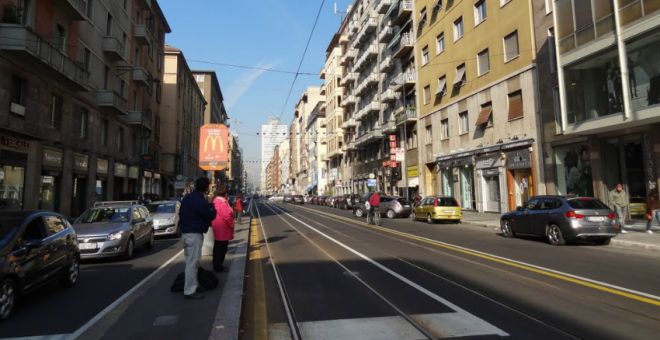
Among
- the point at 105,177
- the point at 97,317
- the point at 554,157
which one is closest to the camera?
the point at 97,317

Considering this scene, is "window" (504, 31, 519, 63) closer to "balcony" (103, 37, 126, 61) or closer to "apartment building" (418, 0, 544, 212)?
"apartment building" (418, 0, 544, 212)

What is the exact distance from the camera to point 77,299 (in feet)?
24.4

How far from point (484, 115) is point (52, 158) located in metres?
23.8

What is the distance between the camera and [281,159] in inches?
7338

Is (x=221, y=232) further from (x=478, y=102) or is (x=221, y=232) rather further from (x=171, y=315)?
(x=478, y=102)

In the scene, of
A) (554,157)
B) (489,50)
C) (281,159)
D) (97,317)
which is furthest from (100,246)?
(281,159)

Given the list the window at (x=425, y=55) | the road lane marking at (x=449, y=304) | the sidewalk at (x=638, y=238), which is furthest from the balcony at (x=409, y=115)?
the road lane marking at (x=449, y=304)

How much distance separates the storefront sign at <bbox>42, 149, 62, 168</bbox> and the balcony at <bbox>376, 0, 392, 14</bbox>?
33.4 meters

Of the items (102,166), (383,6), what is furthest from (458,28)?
(102,166)

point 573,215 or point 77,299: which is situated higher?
point 573,215

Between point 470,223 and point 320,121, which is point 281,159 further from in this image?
point 470,223

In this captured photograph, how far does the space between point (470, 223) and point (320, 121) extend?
70190 mm

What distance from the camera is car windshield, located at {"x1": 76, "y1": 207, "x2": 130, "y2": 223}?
41.8 feet

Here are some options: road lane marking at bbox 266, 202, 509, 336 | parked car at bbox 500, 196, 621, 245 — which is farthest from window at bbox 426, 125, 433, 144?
road lane marking at bbox 266, 202, 509, 336
